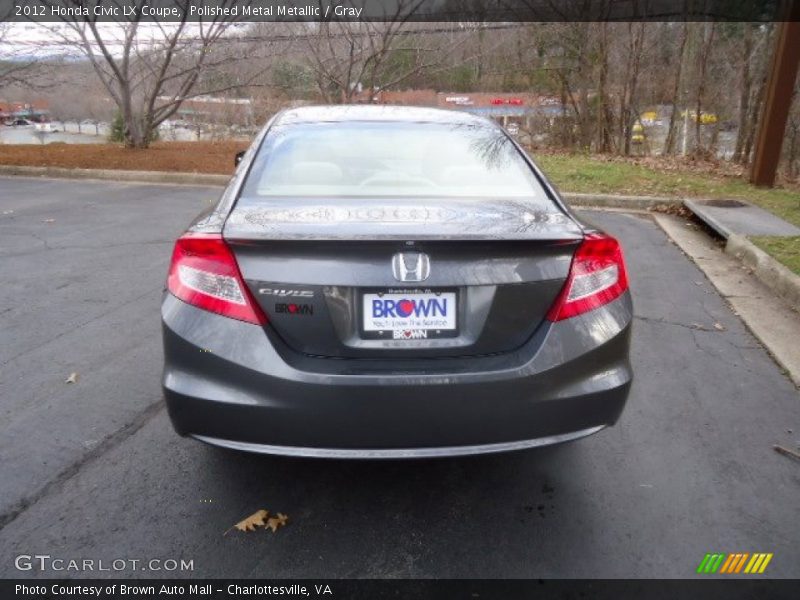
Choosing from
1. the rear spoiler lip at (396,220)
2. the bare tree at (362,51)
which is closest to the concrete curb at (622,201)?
the bare tree at (362,51)

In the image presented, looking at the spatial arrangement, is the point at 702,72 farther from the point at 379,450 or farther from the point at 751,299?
the point at 379,450

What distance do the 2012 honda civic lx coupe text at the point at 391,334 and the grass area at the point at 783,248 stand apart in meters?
4.01

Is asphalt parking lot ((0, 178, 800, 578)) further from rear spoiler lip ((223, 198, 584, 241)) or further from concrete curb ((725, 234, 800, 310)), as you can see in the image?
concrete curb ((725, 234, 800, 310))

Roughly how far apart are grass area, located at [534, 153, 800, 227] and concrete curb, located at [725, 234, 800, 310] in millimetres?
1677

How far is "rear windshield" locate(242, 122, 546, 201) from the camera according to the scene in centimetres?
279

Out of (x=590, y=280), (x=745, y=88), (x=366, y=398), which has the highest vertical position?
(x=745, y=88)

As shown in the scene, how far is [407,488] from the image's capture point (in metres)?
2.62

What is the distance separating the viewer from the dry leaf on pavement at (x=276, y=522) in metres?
2.36

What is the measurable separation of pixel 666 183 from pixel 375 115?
8.64 meters

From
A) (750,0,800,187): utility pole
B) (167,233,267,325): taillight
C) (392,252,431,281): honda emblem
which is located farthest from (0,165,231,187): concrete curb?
(392,252,431,281): honda emblem

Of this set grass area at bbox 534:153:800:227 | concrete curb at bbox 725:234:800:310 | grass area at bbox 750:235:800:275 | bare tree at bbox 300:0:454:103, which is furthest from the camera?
bare tree at bbox 300:0:454:103

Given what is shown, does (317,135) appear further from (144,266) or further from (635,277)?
(635,277)

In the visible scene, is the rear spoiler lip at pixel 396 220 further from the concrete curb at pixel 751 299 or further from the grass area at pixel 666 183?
the grass area at pixel 666 183

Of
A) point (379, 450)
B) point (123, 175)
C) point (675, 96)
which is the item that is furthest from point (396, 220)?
point (675, 96)
